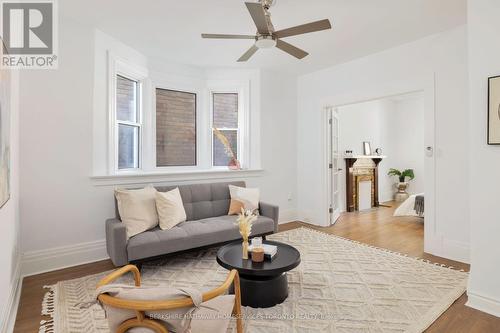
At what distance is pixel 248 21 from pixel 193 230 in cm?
249

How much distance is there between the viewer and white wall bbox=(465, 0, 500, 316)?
2.30m

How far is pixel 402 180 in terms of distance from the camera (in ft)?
25.6

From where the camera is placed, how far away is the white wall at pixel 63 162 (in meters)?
3.06

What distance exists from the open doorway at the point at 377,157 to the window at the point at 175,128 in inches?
96.6

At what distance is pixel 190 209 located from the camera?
156 inches

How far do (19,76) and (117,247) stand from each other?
6.77 feet

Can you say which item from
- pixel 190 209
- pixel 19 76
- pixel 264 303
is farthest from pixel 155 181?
pixel 264 303

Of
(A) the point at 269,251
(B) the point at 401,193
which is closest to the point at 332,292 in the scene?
(A) the point at 269,251

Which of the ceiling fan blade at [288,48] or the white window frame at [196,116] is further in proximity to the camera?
the white window frame at [196,116]

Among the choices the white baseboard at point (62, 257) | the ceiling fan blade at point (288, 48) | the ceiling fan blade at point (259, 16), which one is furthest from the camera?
the white baseboard at point (62, 257)

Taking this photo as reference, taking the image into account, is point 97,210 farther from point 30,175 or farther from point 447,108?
point 447,108

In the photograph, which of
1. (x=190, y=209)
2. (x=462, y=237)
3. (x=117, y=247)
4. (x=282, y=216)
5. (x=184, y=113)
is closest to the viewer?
(x=117, y=247)

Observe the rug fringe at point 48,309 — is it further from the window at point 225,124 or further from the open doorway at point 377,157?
the open doorway at point 377,157

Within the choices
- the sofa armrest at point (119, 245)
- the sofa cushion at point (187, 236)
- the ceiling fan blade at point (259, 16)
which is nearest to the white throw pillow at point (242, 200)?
the sofa cushion at point (187, 236)
